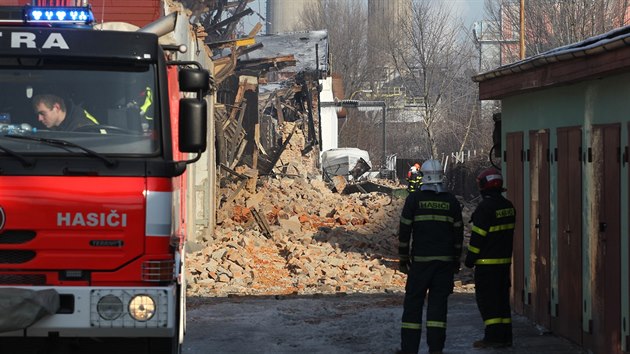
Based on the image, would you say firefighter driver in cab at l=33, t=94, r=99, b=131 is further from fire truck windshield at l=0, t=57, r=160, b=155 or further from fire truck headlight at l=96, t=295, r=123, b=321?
fire truck headlight at l=96, t=295, r=123, b=321

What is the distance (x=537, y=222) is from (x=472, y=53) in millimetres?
55320

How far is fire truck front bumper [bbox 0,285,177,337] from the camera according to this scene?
691 cm

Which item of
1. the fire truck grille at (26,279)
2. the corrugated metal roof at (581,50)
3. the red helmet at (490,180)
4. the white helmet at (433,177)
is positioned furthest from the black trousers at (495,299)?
the fire truck grille at (26,279)

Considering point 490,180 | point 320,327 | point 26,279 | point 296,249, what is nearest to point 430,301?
point 490,180

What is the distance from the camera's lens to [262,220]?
81.2 ft

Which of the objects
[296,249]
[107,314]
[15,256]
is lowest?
[296,249]

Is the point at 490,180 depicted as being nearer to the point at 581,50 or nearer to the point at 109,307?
the point at 581,50

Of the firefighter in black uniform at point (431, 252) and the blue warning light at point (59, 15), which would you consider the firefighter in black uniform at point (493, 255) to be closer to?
the firefighter in black uniform at point (431, 252)

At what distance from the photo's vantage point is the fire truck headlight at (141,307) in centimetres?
696

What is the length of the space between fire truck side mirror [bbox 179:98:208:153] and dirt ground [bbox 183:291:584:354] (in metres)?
4.25

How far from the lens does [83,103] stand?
7508mm

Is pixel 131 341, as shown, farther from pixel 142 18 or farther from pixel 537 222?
pixel 142 18

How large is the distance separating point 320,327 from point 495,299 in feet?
9.28

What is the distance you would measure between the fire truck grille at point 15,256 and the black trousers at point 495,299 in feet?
17.4
